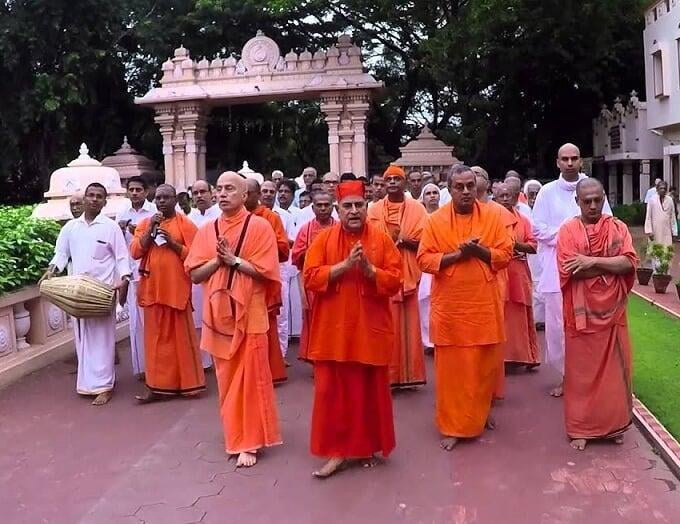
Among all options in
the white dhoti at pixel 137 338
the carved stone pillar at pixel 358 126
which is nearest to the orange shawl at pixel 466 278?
the white dhoti at pixel 137 338

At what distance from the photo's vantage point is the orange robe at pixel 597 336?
4.45 m

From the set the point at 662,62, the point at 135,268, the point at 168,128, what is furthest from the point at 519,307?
the point at 662,62

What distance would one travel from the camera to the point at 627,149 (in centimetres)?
2238

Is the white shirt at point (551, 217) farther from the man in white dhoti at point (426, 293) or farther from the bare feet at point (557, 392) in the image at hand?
the man in white dhoti at point (426, 293)

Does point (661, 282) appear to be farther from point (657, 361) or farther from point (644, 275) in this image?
point (657, 361)

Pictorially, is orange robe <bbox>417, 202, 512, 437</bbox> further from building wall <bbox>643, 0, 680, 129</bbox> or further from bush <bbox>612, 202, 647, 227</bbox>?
bush <bbox>612, 202, 647, 227</bbox>

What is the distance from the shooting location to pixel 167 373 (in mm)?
5809

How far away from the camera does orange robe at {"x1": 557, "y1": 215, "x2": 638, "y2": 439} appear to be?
4445 mm

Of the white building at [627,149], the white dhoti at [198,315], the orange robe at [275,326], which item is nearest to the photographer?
the orange robe at [275,326]

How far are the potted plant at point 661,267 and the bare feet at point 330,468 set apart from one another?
7.75 metres

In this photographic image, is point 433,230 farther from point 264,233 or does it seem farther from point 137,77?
point 137,77

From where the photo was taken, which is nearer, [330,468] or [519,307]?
[330,468]

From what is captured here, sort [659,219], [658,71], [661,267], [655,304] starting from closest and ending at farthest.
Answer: [655,304], [661,267], [659,219], [658,71]

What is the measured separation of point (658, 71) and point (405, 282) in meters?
Result: 18.3
